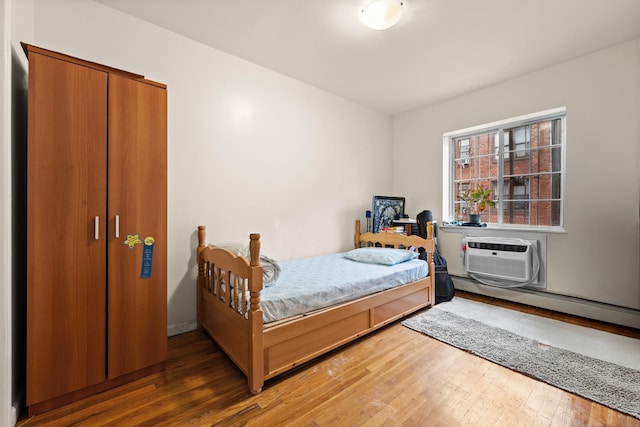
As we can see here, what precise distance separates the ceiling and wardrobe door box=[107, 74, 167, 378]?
34.6 inches

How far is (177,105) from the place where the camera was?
7.79 feet

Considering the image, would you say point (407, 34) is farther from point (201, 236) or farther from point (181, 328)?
point (181, 328)

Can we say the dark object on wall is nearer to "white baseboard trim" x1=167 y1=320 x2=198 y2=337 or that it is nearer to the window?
the window

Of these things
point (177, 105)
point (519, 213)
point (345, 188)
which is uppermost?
point (177, 105)

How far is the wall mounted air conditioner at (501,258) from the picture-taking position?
3.06 m

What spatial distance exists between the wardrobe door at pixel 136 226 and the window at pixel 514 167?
3589mm

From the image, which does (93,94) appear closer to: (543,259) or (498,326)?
(498,326)

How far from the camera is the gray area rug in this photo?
1.63 meters

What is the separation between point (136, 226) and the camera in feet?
5.71

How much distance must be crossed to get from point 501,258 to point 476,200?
804mm

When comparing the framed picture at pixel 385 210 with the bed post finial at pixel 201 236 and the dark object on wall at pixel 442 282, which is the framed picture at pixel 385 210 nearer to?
the dark object on wall at pixel 442 282

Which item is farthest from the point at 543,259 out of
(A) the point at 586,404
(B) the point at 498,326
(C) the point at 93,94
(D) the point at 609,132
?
(C) the point at 93,94

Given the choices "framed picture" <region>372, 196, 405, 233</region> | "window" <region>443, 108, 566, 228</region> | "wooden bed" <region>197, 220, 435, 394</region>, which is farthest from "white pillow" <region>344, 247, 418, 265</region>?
"window" <region>443, 108, 566, 228</region>

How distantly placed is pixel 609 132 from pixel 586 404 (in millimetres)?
2483
